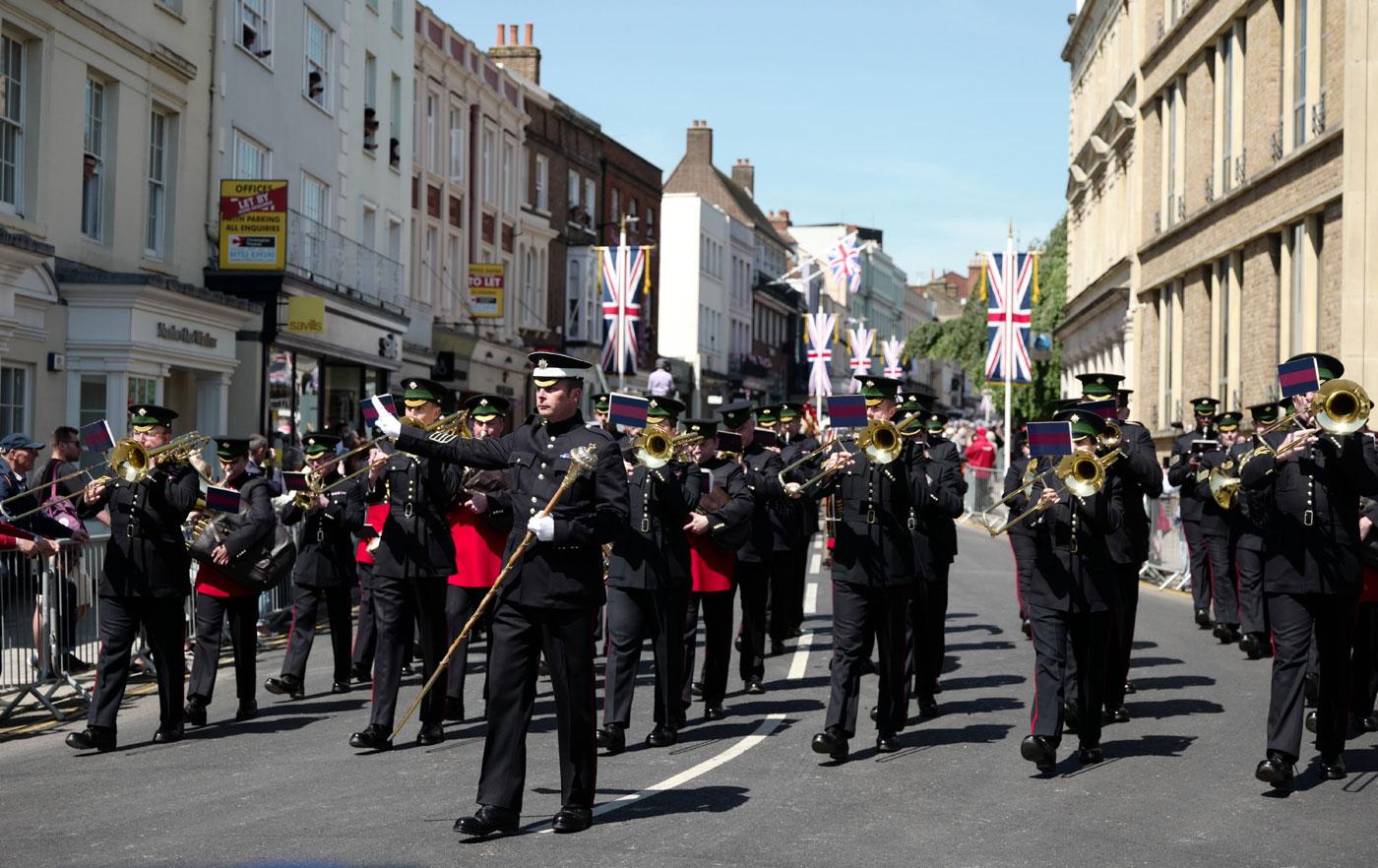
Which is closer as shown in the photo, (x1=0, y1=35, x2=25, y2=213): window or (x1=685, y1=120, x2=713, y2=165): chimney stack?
(x1=0, y1=35, x2=25, y2=213): window

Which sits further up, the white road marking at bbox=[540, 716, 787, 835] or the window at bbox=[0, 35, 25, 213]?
the window at bbox=[0, 35, 25, 213]

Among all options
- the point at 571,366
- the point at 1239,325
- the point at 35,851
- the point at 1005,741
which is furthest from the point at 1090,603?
the point at 1239,325

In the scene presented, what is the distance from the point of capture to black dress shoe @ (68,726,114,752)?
10.2 m

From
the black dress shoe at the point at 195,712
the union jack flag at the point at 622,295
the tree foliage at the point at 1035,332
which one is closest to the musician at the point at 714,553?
the black dress shoe at the point at 195,712

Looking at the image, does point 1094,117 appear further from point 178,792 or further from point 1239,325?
point 178,792

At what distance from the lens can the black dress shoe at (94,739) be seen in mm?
10195

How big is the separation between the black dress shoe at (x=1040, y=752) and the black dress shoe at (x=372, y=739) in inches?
145


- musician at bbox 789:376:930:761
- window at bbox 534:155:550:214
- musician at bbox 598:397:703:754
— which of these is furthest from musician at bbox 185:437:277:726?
window at bbox 534:155:550:214

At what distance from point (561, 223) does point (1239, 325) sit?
25.6 metres

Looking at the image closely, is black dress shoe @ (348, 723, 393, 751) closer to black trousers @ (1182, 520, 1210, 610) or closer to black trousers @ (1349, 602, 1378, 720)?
black trousers @ (1349, 602, 1378, 720)

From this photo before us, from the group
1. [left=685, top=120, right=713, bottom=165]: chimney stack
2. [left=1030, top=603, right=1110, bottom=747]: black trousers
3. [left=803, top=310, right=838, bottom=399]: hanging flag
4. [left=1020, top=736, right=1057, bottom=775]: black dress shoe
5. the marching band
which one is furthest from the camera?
[left=685, top=120, right=713, bottom=165]: chimney stack

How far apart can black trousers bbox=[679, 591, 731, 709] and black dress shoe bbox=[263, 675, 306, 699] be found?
2.89 m

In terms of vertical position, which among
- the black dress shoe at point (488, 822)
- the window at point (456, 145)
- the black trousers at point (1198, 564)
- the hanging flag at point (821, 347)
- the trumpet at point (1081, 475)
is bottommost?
the black dress shoe at point (488, 822)

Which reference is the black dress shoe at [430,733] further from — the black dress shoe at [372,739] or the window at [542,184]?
the window at [542,184]
